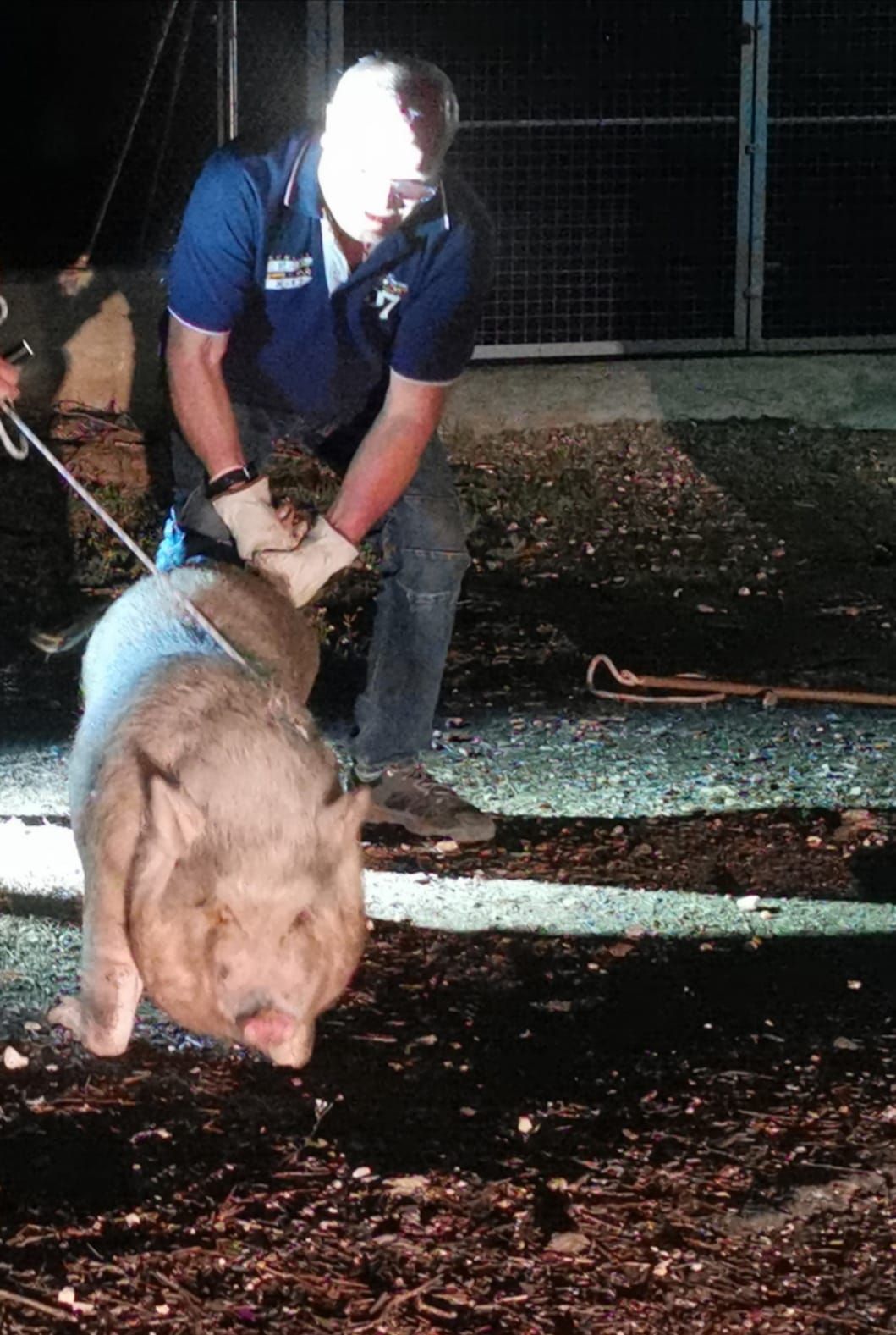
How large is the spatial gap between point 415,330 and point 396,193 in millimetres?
437

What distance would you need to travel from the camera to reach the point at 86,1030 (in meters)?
4.10

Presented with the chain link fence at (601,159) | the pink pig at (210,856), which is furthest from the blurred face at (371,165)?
the chain link fence at (601,159)

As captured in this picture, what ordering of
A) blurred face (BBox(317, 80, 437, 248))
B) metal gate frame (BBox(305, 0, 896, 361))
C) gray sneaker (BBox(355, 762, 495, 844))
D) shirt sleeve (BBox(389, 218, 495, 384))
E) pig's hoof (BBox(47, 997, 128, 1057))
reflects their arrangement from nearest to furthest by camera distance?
1. pig's hoof (BBox(47, 997, 128, 1057))
2. blurred face (BBox(317, 80, 437, 248))
3. shirt sleeve (BBox(389, 218, 495, 384))
4. gray sneaker (BBox(355, 762, 495, 844))
5. metal gate frame (BBox(305, 0, 896, 361))

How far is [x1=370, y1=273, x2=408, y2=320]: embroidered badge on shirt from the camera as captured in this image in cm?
505

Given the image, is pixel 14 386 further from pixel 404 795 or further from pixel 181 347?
pixel 404 795

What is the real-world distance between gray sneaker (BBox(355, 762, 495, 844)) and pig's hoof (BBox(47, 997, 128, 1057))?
1517 millimetres

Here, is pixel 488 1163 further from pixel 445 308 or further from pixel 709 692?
pixel 709 692

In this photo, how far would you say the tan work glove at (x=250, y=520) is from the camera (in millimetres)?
4887

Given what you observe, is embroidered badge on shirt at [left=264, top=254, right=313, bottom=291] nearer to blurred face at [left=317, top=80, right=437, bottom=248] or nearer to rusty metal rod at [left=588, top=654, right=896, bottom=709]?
blurred face at [left=317, top=80, right=437, bottom=248]

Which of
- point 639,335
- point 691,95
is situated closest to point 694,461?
point 639,335

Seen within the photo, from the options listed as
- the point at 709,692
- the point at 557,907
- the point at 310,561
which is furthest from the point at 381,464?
the point at 709,692

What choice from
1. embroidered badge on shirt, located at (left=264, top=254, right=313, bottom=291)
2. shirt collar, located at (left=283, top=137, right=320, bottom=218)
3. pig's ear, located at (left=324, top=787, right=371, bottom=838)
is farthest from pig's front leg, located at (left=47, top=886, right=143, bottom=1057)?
shirt collar, located at (left=283, top=137, right=320, bottom=218)

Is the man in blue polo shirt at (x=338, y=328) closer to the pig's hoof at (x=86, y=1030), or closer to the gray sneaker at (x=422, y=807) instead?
the gray sneaker at (x=422, y=807)

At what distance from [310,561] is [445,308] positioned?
777 millimetres
